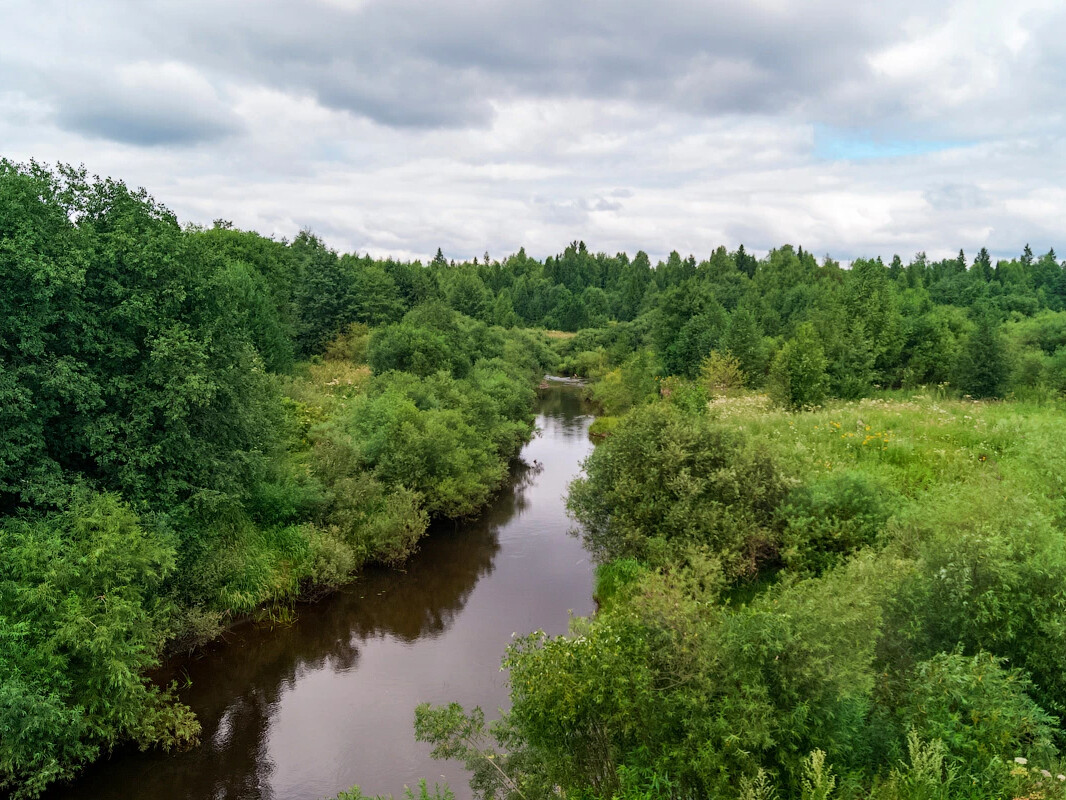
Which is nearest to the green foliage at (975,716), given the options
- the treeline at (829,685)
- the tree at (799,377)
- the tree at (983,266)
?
the treeline at (829,685)

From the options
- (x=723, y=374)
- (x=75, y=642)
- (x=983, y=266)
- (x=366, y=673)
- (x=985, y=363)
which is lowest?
(x=366, y=673)

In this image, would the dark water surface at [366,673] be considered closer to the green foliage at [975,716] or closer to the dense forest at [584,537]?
the dense forest at [584,537]

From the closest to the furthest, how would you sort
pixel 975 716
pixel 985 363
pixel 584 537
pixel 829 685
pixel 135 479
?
pixel 975 716, pixel 829 685, pixel 135 479, pixel 584 537, pixel 985 363

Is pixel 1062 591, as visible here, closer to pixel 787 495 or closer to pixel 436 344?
A: pixel 787 495

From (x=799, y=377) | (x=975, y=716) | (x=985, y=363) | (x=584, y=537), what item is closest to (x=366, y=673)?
(x=584, y=537)

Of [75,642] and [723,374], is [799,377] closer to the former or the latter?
[723,374]

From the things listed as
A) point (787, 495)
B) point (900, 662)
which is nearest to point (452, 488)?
point (787, 495)
